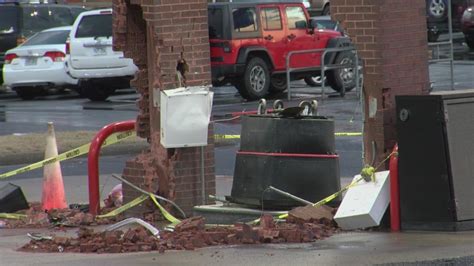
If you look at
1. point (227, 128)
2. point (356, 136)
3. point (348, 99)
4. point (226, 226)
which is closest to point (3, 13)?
point (348, 99)

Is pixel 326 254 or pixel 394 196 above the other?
pixel 394 196

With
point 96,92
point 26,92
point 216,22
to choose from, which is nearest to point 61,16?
point 26,92

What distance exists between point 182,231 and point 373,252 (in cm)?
175

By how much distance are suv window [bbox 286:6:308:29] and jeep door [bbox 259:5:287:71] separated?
292 millimetres

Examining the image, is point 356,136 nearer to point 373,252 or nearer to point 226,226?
point 226,226

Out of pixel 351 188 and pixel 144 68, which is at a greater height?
pixel 144 68

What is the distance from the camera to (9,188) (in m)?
12.1

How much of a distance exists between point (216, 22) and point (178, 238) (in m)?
Result: 15.1

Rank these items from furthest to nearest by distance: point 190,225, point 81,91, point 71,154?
point 81,91
point 71,154
point 190,225

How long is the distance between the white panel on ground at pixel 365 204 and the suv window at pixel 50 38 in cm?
1896

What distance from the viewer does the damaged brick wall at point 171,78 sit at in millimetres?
11156

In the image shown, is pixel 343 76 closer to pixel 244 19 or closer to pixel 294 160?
pixel 244 19

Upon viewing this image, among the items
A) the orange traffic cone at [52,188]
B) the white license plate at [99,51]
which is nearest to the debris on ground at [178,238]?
the orange traffic cone at [52,188]

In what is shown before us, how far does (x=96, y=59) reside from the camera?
26.0m
